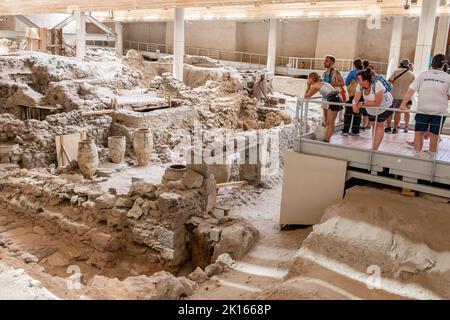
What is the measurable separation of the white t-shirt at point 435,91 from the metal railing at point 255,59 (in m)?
17.8

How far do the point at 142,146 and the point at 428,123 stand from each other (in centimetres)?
828

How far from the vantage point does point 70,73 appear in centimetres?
1691

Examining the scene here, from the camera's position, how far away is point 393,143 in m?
6.58

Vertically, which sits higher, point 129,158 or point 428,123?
point 428,123

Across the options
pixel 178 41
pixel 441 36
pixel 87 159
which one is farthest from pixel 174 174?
pixel 441 36

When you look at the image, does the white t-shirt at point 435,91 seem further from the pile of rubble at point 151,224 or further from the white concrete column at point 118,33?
the white concrete column at point 118,33

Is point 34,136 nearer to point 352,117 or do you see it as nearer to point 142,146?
point 142,146

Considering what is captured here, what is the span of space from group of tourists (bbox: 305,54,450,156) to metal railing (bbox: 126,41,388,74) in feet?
52.8

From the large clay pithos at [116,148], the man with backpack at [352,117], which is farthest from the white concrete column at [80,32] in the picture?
the man with backpack at [352,117]

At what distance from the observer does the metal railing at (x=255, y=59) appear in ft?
76.1

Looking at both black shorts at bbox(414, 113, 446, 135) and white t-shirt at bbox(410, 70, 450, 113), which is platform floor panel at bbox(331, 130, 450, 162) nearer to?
black shorts at bbox(414, 113, 446, 135)

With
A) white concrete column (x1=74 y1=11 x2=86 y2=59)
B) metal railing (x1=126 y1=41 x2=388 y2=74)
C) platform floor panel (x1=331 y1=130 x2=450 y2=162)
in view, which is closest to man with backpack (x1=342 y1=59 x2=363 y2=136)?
platform floor panel (x1=331 y1=130 x2=450 y2=162)

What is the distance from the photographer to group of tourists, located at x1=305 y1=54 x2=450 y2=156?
564 centimetres

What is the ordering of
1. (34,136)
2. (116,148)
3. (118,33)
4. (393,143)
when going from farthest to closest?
1. (118,33)
2. (116,148)
3. (34,136)
4. (393,143)
